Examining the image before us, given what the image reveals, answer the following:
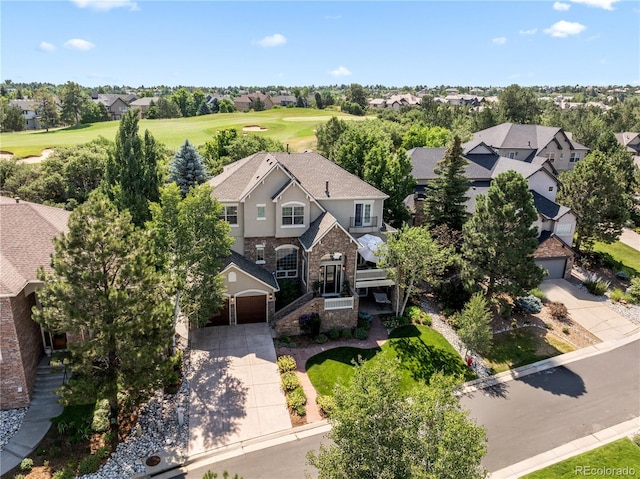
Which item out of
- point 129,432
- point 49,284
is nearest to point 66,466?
point 129,432

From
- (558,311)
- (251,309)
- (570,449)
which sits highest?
(251,309)

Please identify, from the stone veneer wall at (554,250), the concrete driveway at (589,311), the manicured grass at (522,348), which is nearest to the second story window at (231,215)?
the manicured grass at (522,348)

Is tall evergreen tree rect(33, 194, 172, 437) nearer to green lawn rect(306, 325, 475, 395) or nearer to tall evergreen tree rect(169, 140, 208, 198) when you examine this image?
green lawn rect(306, 325, 475, 395)

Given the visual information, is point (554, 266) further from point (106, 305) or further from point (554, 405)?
point (106, 305)

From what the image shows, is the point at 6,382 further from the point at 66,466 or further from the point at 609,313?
the point at 609,313

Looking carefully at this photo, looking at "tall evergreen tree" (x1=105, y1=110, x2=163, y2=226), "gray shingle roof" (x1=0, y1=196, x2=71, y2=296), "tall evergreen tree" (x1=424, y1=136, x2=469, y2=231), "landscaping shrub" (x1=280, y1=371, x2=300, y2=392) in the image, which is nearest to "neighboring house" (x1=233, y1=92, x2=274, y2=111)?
"tall evergreen tree" (x1=105, y1=110, x2=163, y2=226)

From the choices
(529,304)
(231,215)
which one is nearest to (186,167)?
(231,215)
